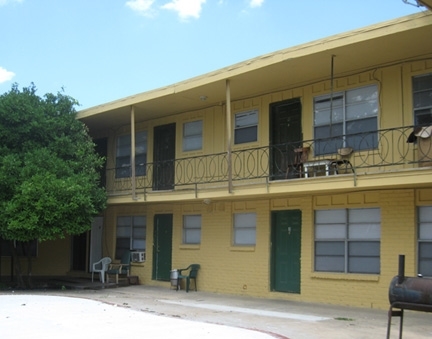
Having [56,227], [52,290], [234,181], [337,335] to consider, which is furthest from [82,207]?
[337,335]

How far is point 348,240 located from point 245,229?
3309 mm

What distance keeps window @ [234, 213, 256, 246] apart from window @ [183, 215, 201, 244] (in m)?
1.58

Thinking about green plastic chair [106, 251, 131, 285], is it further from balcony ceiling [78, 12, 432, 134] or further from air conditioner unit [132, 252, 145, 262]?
balcony ceiling [78, 12, 432, 134]

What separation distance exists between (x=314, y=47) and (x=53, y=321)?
25.1 ft

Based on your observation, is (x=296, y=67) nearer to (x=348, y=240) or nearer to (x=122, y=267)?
(x=348, y=240)

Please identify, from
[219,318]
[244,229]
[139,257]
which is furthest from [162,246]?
[219,318]

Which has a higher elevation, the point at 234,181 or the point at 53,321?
the point at 234,181

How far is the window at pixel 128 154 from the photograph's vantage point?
19969 mm

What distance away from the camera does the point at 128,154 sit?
20469mm

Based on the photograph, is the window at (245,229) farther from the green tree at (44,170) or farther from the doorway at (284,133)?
the green tree at (44,170)

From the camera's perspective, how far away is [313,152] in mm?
14742

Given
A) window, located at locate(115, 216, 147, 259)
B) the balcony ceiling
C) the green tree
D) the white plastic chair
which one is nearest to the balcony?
window, located at locate(115, 216, 147, 259)

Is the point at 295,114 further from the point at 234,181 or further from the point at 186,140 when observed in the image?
the point at 186,140

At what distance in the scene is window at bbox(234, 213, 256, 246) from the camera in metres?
16.2
